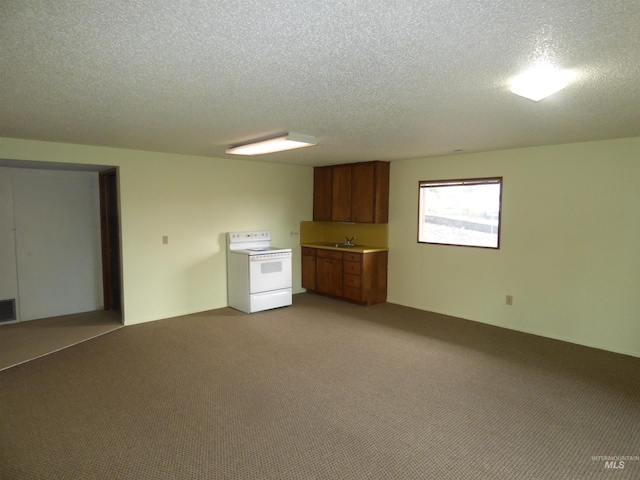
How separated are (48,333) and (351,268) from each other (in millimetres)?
4132

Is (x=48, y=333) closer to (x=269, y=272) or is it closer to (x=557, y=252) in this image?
(x=269, y=272)

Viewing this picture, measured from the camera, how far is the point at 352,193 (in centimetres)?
622

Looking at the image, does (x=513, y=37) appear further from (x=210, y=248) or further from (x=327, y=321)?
(x=210, y=248)

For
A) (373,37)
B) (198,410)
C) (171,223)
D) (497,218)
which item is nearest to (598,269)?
(497,218)

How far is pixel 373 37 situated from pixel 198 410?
2759 millimetres

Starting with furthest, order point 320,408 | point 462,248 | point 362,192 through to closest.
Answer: point 362,192, point 462,248, point 320,408

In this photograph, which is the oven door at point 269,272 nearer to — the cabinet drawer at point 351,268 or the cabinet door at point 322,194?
the cabinet drawer at point 351,268

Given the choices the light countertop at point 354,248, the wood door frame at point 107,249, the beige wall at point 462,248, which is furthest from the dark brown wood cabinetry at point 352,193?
the wood door frame at point 107,249

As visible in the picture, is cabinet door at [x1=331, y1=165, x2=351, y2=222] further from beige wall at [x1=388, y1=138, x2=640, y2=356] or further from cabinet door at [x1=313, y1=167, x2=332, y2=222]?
beige wall at [x1=388, y1=138, x2=640, y2=356]

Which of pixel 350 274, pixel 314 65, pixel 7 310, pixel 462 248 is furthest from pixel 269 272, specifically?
pixel 314 65

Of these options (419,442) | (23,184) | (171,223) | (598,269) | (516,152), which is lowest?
(419,442)

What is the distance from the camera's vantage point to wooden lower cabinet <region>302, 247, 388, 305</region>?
587 cm

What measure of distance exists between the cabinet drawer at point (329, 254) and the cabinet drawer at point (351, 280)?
33cm

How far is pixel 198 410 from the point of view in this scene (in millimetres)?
2859
